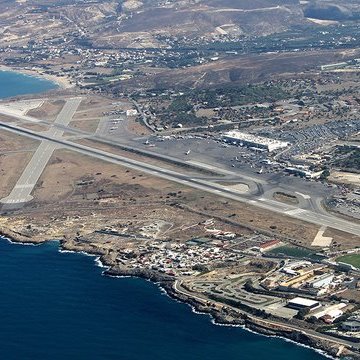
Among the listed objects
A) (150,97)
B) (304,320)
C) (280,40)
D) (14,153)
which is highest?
(304,320)

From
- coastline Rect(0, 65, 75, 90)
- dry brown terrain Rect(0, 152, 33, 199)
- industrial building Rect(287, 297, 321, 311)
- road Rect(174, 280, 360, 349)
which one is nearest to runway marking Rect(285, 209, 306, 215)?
road Rect(174, 280, 360, 349)

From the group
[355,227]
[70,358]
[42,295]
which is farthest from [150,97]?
[70,358]

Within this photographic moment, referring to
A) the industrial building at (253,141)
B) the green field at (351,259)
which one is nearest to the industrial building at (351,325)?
the green field at (351,259)

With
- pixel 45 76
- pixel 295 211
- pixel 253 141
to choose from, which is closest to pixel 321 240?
pixel 295 211

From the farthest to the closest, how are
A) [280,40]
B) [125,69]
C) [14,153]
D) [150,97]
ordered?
1. [280,40]
2. [125,69]
3. [150,97]
4. [14,153]

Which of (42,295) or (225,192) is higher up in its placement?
(42,295)

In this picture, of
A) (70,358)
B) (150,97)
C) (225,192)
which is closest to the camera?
(70,358)

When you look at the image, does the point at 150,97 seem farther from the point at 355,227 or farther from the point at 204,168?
the point at 355,227

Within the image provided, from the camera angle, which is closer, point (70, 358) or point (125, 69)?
point (70, 358)
